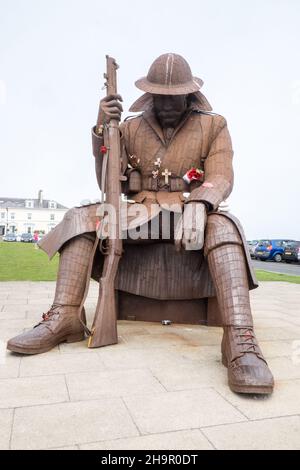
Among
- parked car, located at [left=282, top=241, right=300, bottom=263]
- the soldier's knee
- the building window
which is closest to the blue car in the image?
parked car, located at [left=282, top=241, right=300, bottom=263]

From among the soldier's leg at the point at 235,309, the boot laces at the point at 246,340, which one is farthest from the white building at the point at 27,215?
the boot laces at the point at 246,340

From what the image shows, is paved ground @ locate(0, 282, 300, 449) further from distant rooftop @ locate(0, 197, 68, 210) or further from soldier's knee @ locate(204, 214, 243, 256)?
distant rooftop @ locate(0, 197, 68, 210)

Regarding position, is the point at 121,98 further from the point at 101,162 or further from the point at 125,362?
the point at 125,362

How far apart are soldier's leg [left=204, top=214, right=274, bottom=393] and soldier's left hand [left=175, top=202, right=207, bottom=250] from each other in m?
0.09

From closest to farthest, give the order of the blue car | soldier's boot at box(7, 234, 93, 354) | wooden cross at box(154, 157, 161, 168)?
soldier's boot at box(7, 234, 93, 354) → wooden cross at box(154, 157, 161, 168) → the blue car

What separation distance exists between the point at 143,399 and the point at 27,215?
7424 centimetres

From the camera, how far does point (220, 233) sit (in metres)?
2.93

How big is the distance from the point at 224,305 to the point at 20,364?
52.9 inches

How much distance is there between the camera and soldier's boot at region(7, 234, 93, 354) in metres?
3.00

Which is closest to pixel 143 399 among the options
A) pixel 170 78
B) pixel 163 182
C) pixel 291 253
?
pixel 163 182

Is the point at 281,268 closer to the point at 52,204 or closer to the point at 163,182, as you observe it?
the point at 163,182

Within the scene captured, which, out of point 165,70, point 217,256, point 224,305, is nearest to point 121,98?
point 165,70

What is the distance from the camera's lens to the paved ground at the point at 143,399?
171 centimetres

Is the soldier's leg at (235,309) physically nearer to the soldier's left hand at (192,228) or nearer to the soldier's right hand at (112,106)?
the soldier's left hand at (192,228)
